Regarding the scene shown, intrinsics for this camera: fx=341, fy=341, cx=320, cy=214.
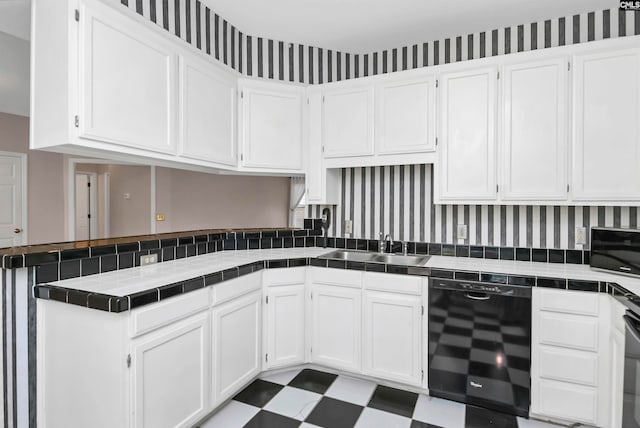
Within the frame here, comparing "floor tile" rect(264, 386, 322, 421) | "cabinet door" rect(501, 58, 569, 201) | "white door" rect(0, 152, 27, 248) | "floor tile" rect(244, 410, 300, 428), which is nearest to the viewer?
"floor tile" rect(244, 410, 300, 428)

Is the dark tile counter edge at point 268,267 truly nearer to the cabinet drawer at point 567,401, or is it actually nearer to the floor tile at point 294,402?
the cabinet drawer at point 567,401

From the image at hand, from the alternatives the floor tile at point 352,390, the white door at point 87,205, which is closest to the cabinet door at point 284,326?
the floor tile at point 352,390

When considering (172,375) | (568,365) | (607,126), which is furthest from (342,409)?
(607,126)

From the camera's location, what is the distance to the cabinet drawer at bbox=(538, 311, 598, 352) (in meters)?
1.84

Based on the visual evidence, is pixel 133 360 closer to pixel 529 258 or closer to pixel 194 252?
pixel 194 252

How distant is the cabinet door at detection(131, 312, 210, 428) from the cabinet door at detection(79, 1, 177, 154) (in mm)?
1001

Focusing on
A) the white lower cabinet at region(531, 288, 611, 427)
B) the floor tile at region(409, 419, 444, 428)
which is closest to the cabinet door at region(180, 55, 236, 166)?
the floor tile at region(409, 419, 444, 428)

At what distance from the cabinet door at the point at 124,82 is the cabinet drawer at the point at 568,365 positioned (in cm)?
250

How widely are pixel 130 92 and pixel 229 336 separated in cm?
148

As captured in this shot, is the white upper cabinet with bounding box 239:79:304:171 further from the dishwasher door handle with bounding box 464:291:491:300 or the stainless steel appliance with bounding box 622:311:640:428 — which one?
the stainless steel appliance with bounding box 622:311:640:428

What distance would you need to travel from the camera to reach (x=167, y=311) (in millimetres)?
1630

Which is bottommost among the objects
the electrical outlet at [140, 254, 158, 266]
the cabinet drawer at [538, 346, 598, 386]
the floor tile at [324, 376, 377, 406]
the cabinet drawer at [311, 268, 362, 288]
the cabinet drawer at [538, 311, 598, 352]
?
the floor tile at [324, 376, 377, 406]

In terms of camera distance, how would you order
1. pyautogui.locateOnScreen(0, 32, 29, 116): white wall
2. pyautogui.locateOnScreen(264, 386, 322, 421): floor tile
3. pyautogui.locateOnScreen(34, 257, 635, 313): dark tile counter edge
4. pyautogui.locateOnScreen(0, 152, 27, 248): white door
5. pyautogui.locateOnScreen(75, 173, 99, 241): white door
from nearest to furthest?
pyautogui.locateOnScreen(34, 257, 635, 313): dark tile counter edge → pyautogui.locateOnScreen(264, 386, 322, 421): floor tile → pyautogui.locateOnScreen(0, 32, 29, 116): white wall → pyautogui.locateOnScreen(0, 152, 27, 248): white door → pyautogui.locateOnScreen(75, 173, 99, 241): white door

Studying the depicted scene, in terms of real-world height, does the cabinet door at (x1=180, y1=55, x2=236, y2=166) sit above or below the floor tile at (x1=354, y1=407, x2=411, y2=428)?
above
